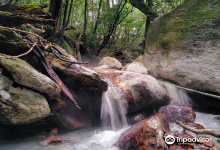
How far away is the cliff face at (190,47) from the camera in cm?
568

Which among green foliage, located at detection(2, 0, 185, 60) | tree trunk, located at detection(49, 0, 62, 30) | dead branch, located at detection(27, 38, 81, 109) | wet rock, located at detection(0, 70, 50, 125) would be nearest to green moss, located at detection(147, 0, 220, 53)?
green foliage, located at detection(2, 0, 185, 60)

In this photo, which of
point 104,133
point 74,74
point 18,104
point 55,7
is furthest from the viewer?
point 55,7

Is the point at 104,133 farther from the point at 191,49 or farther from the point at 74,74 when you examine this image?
the point at 191,49

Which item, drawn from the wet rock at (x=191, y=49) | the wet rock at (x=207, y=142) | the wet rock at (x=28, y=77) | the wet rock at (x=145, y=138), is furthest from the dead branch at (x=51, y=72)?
the wet rock at (x=191, y=49)

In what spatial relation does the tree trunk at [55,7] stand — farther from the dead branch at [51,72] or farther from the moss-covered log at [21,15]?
the dead branch at [51,72]

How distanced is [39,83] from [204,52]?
5937 millimetres

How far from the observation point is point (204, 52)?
5.92 meters

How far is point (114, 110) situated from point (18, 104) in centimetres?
276

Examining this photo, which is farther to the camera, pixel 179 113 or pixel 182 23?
pixel 182 23

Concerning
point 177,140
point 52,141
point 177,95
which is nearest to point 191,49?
point 177,95

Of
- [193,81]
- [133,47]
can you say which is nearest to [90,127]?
[193,81]

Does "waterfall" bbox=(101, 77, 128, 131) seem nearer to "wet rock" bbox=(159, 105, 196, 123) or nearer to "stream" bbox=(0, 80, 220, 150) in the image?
"stream" bbox=(0, 80, 220, 150)

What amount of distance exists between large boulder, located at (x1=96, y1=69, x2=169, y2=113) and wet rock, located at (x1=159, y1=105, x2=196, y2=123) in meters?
0.50

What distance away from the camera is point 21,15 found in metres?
3.42
